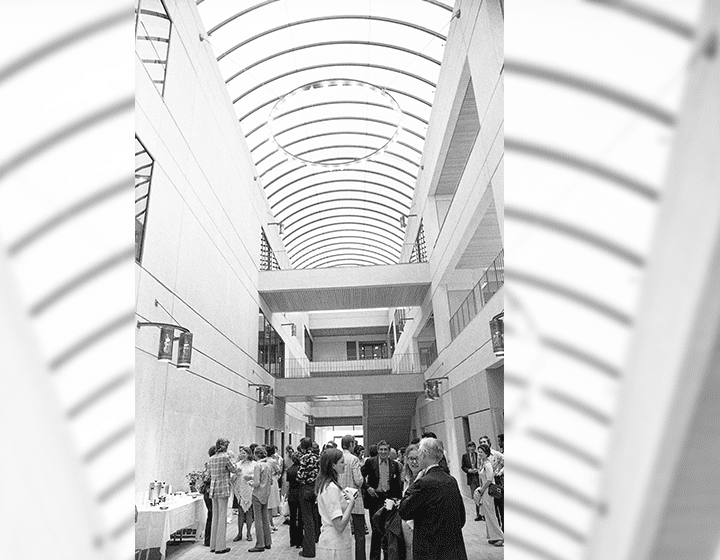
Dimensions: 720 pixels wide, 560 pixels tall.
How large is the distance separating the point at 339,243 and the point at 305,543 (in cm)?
2957

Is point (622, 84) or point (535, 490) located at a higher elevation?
point (622, 84)

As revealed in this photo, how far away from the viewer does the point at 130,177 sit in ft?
6.13

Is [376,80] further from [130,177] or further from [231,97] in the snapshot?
[130,177]

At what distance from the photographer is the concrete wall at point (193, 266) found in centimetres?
1027

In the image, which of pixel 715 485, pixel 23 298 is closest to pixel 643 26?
pixel 715 485

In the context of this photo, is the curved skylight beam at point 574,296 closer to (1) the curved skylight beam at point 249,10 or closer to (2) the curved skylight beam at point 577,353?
(2) the curved skylight beam at point 577,353

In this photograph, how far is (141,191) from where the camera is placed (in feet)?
32.7

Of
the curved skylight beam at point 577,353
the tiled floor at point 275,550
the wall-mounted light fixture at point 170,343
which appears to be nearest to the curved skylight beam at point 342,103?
the wall-mounted light fixture at point 170,343

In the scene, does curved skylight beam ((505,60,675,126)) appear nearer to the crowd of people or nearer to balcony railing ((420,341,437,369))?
the crowd of people

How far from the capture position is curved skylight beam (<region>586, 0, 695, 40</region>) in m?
1.62

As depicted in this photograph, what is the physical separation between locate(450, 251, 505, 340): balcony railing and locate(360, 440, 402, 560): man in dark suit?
596cm

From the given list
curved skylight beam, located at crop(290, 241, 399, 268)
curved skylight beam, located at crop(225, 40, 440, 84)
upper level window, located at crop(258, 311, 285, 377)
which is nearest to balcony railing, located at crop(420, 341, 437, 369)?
upper level window, located at crop(258, 311, 285, 377)

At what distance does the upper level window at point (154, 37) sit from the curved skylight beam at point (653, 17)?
9764 millimetres

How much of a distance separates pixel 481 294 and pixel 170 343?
860 centimetres
